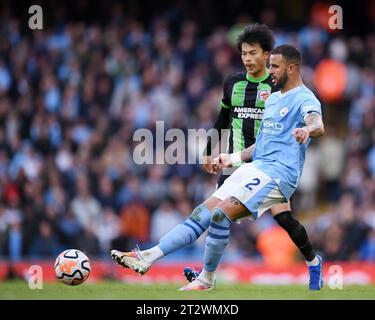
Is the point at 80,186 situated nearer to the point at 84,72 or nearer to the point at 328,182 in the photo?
the point at 84,72

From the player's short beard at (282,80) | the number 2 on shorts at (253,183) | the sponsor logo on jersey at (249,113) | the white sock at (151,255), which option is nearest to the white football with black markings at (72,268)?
the white sock at (151,255)

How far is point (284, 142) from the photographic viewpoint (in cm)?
897

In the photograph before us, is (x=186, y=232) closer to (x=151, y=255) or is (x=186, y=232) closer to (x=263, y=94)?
(x=151, y=255)

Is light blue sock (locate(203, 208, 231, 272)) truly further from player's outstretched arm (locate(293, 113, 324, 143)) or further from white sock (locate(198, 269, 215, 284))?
player's outstretched arm (locate(293, 113, 324, 143))

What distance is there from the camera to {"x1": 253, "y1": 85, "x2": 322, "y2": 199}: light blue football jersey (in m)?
8.93

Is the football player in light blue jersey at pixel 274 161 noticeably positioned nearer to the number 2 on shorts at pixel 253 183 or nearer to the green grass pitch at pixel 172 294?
the number 2 on shorts at pixel 253 183

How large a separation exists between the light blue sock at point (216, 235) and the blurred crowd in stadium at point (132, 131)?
288 inches

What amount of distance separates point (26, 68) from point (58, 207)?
418 cm

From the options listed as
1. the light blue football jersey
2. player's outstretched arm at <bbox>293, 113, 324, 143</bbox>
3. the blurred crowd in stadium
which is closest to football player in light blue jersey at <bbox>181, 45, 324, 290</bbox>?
the light blue football jersey

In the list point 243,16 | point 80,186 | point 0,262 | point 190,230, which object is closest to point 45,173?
point 80,186

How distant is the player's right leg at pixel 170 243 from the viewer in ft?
29.2

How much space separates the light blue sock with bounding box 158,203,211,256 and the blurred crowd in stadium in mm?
7126

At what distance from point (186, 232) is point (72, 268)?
117 cm

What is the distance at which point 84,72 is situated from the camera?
20.1 m
